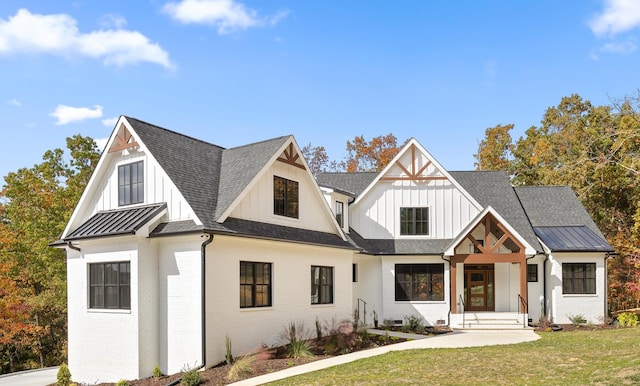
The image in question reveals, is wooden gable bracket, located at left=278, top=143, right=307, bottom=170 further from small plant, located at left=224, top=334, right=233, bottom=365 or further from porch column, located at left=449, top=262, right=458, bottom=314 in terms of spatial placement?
porch column, located at left=449, top=262, right=458, bottom=314

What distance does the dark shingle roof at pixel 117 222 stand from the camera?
49.7 feet

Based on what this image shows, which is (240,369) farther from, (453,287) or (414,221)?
(414,221)

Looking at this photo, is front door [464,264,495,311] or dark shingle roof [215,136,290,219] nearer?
dark shingle roof [215,136,290,219]

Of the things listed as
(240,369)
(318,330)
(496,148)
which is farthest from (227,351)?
(496,148)

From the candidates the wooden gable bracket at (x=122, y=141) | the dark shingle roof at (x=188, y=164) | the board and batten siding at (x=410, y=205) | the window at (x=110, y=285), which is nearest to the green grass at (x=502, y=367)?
the dark shingle roof at (x=188, y=164)

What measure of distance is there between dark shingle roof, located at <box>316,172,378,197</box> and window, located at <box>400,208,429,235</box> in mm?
2635

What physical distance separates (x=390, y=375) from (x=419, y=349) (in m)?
4.35

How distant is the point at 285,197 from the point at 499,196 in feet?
45.1

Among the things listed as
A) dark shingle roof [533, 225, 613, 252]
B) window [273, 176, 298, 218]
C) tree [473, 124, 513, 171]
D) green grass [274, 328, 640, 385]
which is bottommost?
green grass [274, 328, 640, 385]

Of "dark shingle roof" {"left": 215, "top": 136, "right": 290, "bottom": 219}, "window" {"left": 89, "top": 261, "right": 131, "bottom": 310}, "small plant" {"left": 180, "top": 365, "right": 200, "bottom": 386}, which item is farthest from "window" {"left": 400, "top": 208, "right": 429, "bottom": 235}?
"small plant" {"left": 180, "top": 365, "right": 200, "bottom": 386}

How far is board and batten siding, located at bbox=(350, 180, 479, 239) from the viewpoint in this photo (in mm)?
26344

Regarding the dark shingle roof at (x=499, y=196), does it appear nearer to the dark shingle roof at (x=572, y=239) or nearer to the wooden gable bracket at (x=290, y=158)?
the dark shingle roof at (x=572, y=239)

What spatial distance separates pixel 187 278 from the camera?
48.8 ft

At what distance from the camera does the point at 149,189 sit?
54.3 ft
